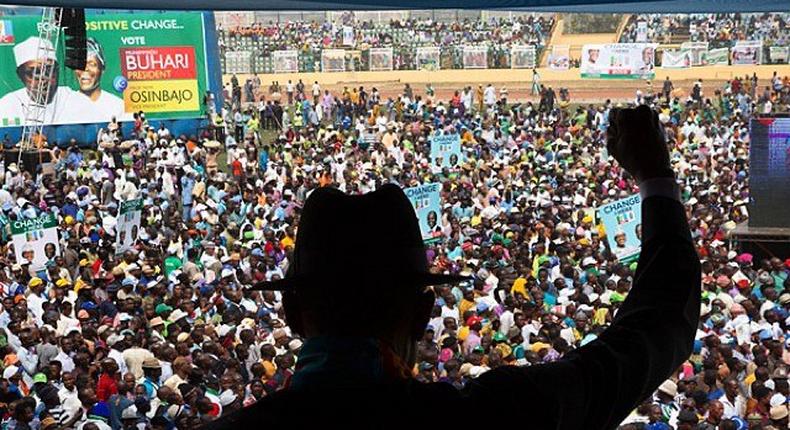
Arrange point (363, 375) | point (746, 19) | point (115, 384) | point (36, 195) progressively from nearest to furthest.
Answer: point (363, 375) < point (115, 384) < point (36, 195) < point (746, 19)

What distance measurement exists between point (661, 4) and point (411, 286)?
2.11 meters

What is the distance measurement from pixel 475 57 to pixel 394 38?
4287 mm

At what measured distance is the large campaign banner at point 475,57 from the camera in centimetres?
3222

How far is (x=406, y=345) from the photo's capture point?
1.00m

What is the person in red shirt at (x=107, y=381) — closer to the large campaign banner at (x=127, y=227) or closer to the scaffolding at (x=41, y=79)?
the large campaign banner at (x=127, y=227)

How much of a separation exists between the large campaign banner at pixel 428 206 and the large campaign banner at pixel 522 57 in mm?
21555

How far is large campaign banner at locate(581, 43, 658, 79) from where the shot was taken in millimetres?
29422

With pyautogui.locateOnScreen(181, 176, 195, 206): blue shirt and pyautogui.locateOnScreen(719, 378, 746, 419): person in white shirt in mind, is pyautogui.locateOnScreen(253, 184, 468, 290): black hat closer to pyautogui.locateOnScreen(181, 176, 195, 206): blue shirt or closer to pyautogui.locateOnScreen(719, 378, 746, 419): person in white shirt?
pyautogui.locateOnScreen(719, 378, 746, 419): person in white shirt

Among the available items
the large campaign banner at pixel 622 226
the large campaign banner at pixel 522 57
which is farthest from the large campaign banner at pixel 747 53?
the large campaign banner at pixel 622 226

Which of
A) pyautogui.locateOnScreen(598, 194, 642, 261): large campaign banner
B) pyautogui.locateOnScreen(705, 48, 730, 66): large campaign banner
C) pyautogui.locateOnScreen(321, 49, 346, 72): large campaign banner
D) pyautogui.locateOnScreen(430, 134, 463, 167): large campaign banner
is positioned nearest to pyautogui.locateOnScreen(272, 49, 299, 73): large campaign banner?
pyautogui.locateOnScreen(321, 49, 346, 72): large campaign banner

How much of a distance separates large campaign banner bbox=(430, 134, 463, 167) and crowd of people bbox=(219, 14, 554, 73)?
17.2m

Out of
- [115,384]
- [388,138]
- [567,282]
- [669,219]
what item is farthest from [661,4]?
[388,138]

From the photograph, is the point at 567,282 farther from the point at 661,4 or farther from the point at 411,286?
the point at 411,286

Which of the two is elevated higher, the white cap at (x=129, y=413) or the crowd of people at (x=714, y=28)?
the crowd of people at (x=714, y=28)
